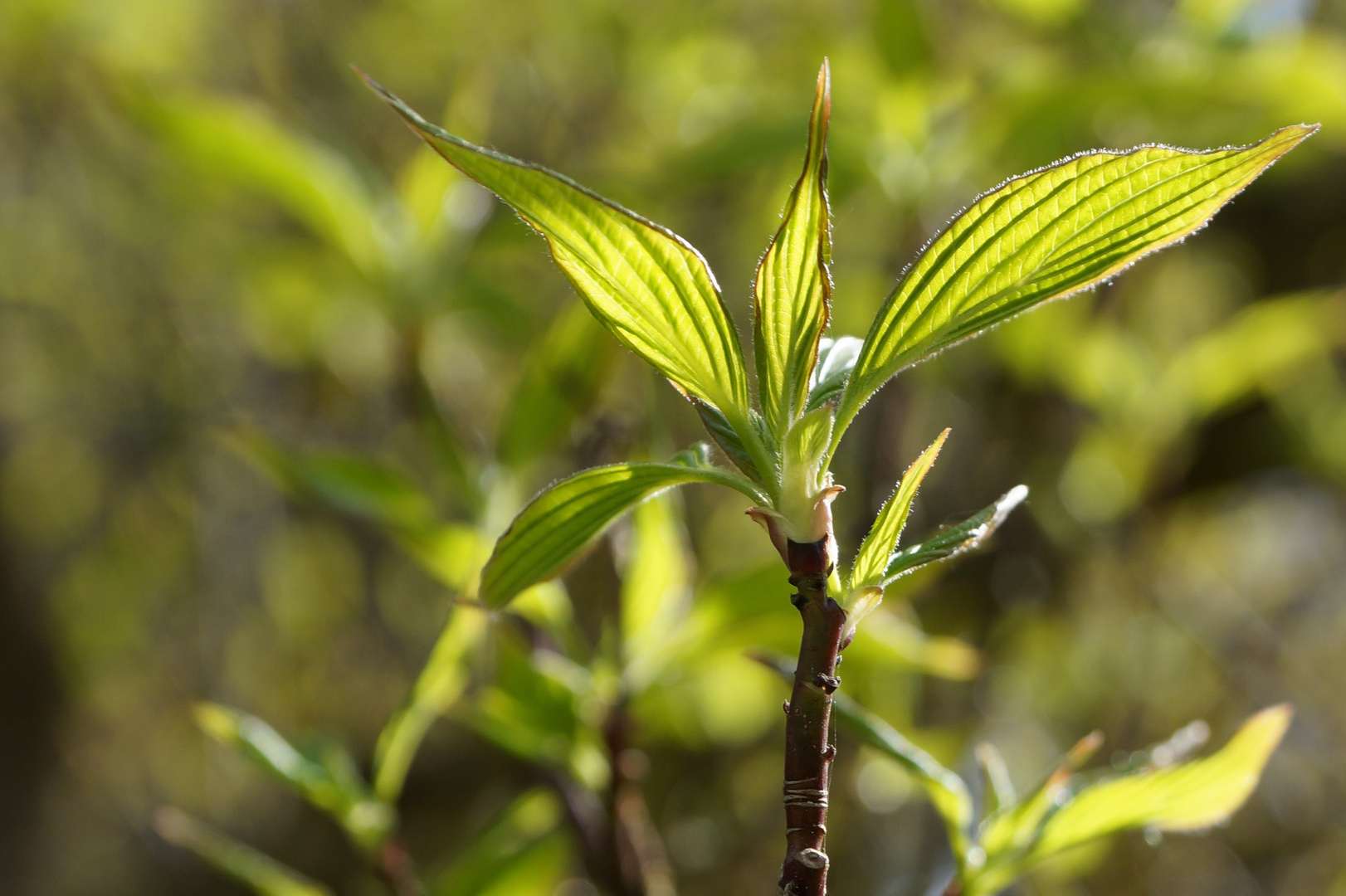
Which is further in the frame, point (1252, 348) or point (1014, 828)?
point (1252, 348)

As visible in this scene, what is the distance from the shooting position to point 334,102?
2.80 m

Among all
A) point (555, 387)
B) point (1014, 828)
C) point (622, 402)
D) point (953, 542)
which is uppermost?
point (622, 402)

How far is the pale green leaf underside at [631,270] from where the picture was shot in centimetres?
49

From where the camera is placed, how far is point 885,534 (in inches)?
22.3

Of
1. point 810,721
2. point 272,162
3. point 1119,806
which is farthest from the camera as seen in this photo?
point 272,162

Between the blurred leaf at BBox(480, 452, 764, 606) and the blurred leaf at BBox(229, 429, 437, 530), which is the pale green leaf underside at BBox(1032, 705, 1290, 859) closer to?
the blurred leaf at BBox(480, 452, 764, 606)

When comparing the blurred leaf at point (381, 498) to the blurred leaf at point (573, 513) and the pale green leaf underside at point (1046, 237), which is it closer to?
the blurred leaf at point (573, 513)

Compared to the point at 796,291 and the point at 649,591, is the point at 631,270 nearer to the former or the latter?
the point at 796,291

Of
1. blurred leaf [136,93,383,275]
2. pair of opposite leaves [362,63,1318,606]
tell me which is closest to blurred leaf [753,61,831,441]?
pair of opposite leaves [362,63,1318,606]

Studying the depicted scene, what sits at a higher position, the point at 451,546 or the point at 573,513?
the point at 451,546

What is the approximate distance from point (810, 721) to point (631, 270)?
235 mm

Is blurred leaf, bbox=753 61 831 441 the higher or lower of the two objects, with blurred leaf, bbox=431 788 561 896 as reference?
higher

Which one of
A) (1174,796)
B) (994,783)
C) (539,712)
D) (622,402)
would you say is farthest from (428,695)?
(622,402)

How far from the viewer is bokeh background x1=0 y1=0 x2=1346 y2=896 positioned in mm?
1354
